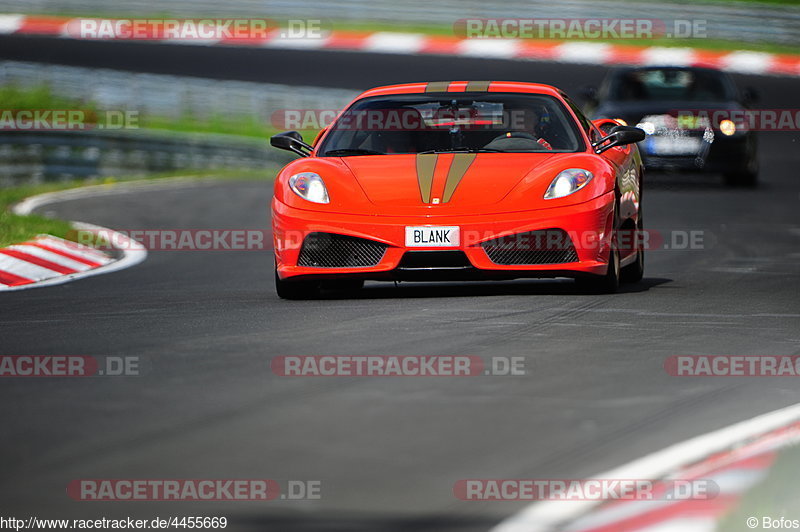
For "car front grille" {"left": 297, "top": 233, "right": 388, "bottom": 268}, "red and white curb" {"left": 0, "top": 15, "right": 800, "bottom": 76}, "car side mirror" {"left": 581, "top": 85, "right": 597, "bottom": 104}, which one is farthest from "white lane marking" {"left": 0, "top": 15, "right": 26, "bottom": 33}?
"car front grille" {"left": 297, "top": 233, "right": 388, "bottom": 268}

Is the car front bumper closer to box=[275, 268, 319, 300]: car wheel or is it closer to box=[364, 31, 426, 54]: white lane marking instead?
box=[275, 268, 319, 300]: car wheel

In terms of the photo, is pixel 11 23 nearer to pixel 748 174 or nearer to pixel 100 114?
pixel 100 114

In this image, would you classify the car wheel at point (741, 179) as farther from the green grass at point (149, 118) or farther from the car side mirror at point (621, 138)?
the car side mirror at point (621, 138)

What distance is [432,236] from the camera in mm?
8578

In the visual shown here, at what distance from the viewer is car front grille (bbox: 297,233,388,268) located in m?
8.67

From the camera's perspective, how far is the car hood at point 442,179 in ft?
28.4

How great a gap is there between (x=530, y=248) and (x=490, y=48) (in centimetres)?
2430

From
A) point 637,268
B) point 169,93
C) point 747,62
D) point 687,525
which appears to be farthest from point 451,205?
point 747,62

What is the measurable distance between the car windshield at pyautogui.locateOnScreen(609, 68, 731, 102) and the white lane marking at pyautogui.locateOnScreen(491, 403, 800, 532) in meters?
13.9

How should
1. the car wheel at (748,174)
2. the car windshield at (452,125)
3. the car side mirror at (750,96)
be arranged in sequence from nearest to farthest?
the car windshield at (452,125) < the car wheel at (748,174) < the car side mirror at (750,96)

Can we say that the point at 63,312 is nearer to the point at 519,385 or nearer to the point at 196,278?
the point at 196,278

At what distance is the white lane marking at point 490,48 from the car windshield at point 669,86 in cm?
1234

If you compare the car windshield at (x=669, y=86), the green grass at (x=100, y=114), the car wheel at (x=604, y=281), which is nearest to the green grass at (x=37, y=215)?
the green grass at (x=100, y=114)

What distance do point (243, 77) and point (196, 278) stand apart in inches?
799
